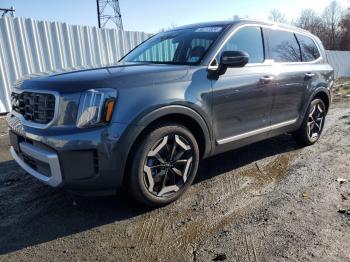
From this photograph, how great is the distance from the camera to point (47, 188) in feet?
13.0

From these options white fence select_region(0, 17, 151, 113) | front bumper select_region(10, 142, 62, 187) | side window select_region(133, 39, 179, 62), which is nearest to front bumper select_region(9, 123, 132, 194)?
front bumper select_region(10, 142, 62, 187)

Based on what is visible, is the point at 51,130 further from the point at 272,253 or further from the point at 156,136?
the point at 272,253

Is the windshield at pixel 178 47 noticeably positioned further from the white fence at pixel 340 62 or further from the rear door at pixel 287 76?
the white fence at pixel 340 62

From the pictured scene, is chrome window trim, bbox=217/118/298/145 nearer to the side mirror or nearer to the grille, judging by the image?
the side mirror

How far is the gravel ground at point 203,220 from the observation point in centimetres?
273

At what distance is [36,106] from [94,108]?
2.03 feet

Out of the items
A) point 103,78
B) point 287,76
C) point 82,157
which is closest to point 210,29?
point 287,76

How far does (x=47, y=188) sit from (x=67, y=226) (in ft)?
3.10

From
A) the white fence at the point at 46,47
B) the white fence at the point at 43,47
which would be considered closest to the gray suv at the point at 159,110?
the white fence at the point at 46,47

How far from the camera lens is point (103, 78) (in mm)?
3049

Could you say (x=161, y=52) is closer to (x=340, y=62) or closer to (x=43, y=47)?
(x=43, y=47)

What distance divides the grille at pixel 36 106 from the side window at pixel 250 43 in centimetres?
206

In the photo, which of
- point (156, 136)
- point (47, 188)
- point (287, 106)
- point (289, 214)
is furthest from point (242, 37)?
point (47, 188)

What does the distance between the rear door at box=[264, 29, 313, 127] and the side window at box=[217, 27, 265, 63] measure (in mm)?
206
